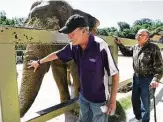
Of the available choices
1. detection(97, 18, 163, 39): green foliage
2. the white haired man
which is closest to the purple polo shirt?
the white haired man

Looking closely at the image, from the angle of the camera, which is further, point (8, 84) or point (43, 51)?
point (43, 51)

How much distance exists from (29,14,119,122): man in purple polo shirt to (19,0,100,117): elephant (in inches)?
24.1

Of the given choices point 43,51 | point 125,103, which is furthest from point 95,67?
point 125,103

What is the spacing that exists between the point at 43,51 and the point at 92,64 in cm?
118

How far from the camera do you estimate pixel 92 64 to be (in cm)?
256

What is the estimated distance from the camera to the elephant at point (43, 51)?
10.7 feet

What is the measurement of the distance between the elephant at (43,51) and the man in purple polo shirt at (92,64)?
61cm

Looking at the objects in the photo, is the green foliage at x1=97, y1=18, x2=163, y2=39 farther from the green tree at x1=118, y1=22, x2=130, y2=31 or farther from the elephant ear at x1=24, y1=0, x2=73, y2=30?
the elephant ear at x1=24, y1=0, x2=73, y2=30

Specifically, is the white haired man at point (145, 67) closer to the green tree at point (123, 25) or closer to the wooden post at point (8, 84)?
the wooden post at point (8, 84)

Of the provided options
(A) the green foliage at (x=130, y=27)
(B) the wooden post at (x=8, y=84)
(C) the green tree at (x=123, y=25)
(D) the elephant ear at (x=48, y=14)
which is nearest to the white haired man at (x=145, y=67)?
(D) the elephant ear at (x=48, y=14)

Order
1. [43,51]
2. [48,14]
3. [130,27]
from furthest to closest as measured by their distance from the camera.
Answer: [130,27] < [48,14] < [43,51]

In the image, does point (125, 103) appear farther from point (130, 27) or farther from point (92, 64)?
point (130, 27)

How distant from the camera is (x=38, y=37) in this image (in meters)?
2.64

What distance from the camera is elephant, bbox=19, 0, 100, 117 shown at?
3.26m
